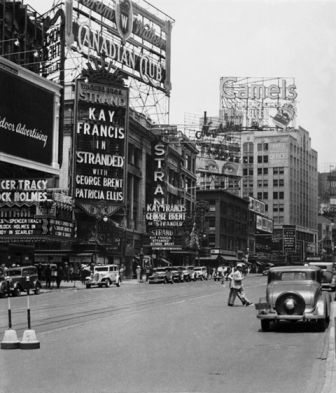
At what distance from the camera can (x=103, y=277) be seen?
53125 mm

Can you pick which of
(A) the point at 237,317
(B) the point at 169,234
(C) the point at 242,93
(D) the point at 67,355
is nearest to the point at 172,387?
(D) the point at 67,355

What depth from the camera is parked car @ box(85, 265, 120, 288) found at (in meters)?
52.6

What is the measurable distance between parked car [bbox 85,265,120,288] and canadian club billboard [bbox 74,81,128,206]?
16.9 metres

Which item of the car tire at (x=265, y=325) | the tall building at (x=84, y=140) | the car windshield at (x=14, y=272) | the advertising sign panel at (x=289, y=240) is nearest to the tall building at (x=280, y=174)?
the advertising sign panel at (x=289, y=240)

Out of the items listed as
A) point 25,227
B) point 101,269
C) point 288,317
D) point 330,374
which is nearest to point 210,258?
point 101,269

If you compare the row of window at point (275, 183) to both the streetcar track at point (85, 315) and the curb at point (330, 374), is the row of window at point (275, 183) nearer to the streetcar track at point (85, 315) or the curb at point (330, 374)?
the streetcar track at point (85, 315)

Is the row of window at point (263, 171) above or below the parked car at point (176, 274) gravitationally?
above

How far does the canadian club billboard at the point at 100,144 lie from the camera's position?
7019cm

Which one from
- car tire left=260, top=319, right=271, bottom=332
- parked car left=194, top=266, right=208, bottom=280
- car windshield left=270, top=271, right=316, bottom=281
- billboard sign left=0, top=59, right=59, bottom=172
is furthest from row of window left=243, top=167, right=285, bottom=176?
car tire left=260, top=319, right=271, bottom=332

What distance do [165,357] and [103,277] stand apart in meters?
40.3

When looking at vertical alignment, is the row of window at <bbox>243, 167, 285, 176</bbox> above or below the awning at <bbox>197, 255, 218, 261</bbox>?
above

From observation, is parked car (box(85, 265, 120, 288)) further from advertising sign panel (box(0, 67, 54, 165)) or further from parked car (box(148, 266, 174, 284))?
advertising sign panel (box(0, 67, 54, 165))

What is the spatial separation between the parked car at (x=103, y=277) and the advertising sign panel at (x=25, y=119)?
10582mm

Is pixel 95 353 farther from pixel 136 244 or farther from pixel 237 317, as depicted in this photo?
pixel 136 244
